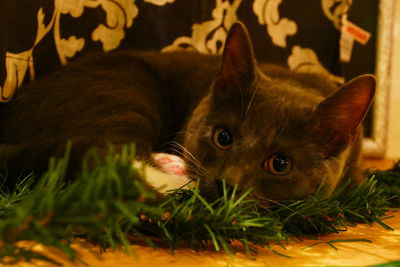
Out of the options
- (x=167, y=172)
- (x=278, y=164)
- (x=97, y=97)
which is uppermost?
(x=97, y=97)

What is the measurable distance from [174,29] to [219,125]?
815 mm

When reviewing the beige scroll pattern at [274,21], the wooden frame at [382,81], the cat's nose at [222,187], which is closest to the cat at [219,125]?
the cat's nose at [222,187]

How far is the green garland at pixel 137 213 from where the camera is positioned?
0.49 m

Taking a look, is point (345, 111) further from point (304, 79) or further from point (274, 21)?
point (274, 21)

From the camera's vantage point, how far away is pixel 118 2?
5.09 ft

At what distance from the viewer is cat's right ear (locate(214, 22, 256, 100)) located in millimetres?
1147

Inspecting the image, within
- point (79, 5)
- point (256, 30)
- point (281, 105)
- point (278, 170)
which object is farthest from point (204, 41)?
point (278, 170)

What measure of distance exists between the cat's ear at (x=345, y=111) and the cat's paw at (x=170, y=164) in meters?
0.44

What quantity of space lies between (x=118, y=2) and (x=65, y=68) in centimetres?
39

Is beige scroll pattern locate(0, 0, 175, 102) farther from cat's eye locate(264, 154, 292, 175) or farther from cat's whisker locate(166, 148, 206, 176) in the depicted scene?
cat's eye locate(264, 154, 292, 175)

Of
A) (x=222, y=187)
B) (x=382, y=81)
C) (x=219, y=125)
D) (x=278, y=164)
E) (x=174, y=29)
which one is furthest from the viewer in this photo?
(x=382, y=81)

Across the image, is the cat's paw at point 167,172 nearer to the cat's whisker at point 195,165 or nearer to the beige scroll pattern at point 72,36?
the cat's whisker at point 195,165

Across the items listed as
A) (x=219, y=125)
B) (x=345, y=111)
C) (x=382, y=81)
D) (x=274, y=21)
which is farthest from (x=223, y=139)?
(x=382, y=81)

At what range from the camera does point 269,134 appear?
108cm
